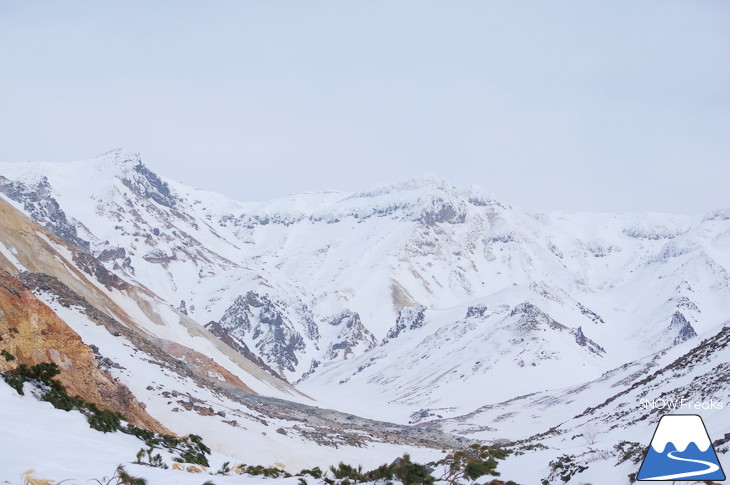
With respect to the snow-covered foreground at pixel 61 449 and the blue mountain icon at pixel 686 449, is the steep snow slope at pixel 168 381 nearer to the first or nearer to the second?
the snow-covered foreground at pixel 61 449

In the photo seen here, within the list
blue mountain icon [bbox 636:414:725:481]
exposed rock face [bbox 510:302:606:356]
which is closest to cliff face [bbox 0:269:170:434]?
blue mountain icon [bbox 636:414:725:481]

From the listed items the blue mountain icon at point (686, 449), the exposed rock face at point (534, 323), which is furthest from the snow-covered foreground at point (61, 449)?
the exposed rock face at point (534, 323)

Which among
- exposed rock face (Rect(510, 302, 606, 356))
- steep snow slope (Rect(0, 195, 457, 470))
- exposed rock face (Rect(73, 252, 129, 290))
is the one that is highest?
exposed rock face (Rect(73, 252, 129, 290))

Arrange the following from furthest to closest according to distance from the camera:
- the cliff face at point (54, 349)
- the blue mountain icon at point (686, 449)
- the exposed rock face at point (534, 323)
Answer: the exposed rock face at point (534, 323), the cliff face at point (54, 349), the blue mountain icon at point (686, 449)

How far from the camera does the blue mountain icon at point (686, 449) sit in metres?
10.2

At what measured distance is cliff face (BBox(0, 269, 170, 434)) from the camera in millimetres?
23594

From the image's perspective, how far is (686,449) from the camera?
10.2 metres

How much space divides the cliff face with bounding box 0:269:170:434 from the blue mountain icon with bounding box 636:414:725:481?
2035cm

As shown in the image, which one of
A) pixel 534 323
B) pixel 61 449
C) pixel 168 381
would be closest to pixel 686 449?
pixel 61 449

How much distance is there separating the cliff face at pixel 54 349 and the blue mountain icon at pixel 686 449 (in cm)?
2035

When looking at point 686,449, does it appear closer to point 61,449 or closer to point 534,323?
point 61,449

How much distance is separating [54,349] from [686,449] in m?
23.1

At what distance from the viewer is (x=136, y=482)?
41.7ft

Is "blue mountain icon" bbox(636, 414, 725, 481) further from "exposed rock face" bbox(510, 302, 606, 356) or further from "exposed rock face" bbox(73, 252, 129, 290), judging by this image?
"exposed rock face" bbox(510, 302, 606, 356)
